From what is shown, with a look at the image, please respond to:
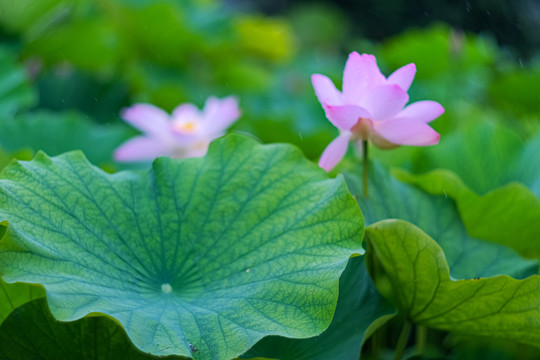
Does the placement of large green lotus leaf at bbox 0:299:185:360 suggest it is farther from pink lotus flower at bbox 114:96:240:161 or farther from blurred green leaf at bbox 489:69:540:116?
blurred green leaf at bbox 489:69:540:116

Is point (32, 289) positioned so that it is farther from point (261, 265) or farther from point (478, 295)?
point (478, 295)

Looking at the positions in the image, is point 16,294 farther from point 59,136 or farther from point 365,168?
point 59,136

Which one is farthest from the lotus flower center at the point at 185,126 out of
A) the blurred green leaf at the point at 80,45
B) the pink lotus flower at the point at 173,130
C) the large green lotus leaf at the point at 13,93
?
the blurred green leaf at the point at 80,45

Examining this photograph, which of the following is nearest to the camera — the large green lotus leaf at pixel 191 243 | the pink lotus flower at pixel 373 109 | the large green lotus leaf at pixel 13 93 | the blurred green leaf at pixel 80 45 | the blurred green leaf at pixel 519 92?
the large green lotus leaf at pixel 191 243

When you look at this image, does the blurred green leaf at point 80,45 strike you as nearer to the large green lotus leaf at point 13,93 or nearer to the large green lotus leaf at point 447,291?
the large green lotus leaf at point 13,93

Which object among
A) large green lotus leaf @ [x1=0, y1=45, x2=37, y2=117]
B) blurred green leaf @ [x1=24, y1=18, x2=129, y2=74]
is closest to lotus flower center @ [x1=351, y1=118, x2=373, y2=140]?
large green lotus leaf @ [x1=0, y1=45, x2=37, y2=117]

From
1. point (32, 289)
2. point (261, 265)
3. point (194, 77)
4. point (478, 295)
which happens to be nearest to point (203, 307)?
point (261, 265)

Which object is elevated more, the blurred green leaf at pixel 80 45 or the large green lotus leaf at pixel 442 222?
the blurred green leaf at pixel 80 45
